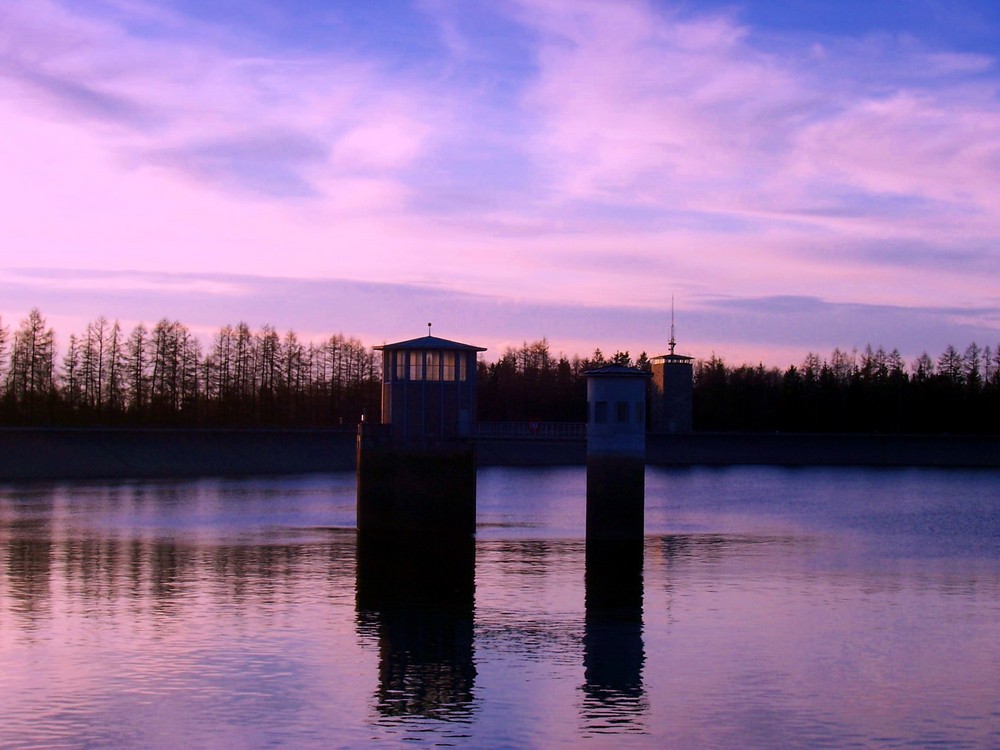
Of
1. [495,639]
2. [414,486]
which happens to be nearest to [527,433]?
[414,486]

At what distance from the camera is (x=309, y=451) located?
450ft

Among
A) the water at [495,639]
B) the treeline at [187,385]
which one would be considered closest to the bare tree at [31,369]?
the treeline at [187,385]

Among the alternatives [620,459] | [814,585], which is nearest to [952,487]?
[620,459]

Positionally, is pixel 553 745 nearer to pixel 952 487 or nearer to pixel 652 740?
pixel 652 740

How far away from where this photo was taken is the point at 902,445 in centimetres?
16262

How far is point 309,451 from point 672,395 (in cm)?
5032

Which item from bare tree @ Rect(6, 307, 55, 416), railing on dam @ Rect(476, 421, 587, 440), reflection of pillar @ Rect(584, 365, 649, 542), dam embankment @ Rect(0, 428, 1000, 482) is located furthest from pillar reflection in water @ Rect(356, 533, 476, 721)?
bare tree @ Rect(6, 307, 55, 416)

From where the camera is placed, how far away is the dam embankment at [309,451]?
11400 cm

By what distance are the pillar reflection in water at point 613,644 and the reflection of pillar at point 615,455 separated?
11.3ft

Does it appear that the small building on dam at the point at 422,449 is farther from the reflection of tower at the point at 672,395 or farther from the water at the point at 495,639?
the reflection of tower at the point at 672,395

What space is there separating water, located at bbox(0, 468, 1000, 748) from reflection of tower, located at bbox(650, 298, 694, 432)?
3686 inches

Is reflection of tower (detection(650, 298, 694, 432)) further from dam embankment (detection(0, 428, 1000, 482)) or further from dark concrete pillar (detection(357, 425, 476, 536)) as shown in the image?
dark concrete pillar (detection(357, 425, 476, 536))

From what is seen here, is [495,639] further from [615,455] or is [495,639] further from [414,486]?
[414,486]

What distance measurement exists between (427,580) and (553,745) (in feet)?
73.3
